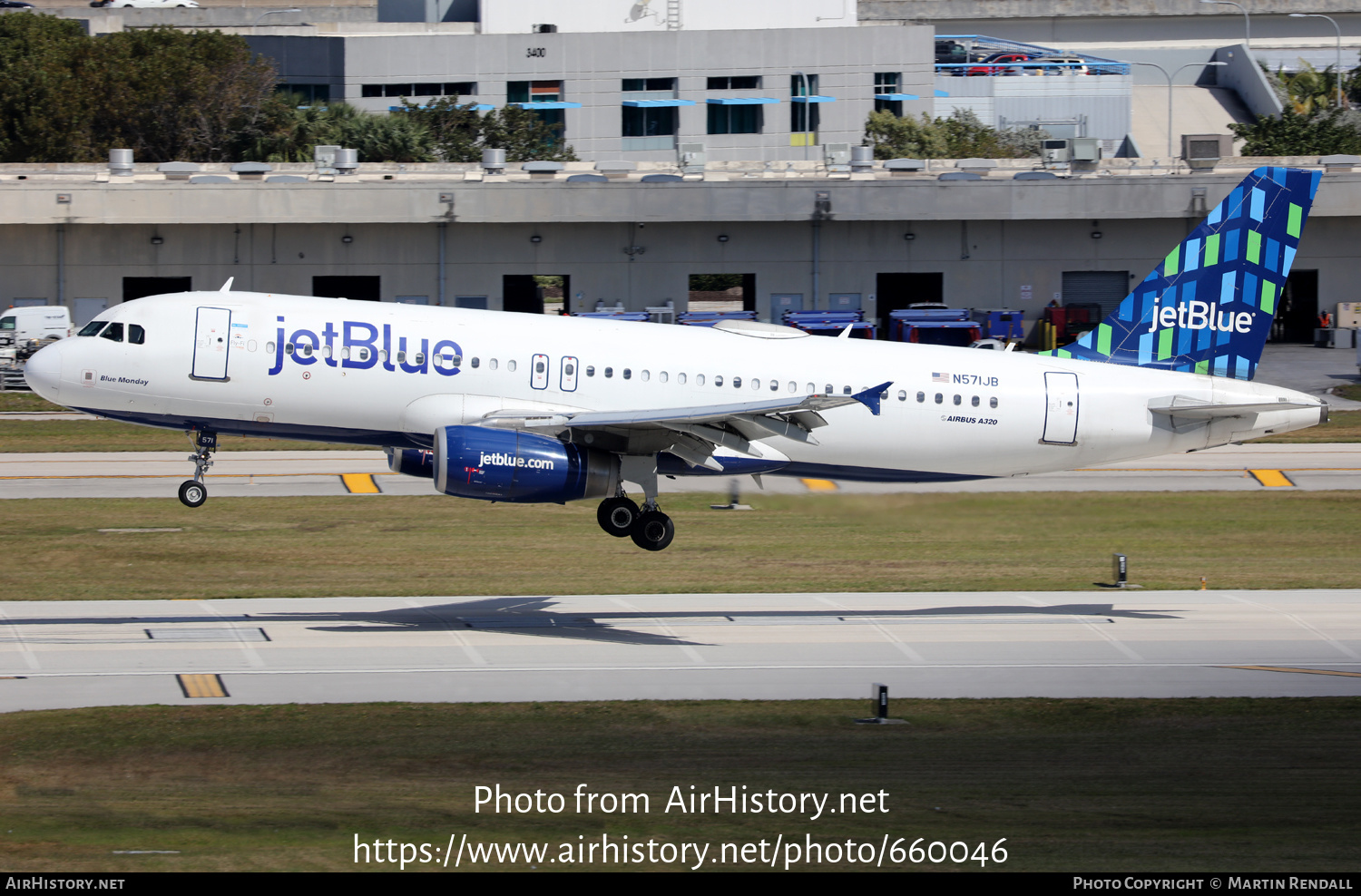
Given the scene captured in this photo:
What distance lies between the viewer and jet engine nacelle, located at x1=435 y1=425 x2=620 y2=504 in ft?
108

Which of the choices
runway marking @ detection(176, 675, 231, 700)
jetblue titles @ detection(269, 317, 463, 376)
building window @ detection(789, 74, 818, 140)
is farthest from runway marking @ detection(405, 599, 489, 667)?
building window @ detection(789, 74, 818, 140)

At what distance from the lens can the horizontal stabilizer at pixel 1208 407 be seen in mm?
37438

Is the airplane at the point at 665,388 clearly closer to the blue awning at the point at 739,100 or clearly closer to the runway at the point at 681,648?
the runway at the point at 681,648

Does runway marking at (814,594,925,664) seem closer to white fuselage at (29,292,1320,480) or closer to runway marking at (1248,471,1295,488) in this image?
white fuselage at (29,292,1320,480)

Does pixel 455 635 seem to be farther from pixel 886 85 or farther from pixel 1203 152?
pixel 886 85

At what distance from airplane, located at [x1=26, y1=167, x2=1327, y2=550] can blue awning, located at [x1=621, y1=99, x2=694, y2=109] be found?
9148 centimetres

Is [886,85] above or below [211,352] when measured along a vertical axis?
above

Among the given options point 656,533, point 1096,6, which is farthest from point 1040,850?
point 1096,6

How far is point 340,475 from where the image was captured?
5869cm

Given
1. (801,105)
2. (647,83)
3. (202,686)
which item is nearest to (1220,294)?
(202,686)

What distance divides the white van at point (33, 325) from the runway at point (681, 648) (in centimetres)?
4240

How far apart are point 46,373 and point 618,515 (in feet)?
44.3

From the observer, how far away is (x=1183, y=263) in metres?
40.0
